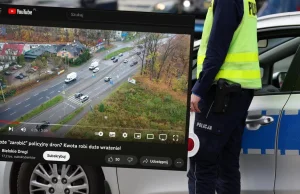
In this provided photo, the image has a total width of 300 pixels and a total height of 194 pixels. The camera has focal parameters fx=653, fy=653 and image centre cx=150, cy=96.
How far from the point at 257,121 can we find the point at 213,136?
46 centimetres

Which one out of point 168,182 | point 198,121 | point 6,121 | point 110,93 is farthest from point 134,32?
point 168,182

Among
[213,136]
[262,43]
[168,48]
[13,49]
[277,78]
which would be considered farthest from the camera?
[277,78]

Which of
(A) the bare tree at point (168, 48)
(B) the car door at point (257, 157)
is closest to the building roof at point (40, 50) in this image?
(A) the bare tree at point (168, 48)

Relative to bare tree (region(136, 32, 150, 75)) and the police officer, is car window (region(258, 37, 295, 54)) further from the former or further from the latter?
bare tree (region(136, 32, 150, 75))

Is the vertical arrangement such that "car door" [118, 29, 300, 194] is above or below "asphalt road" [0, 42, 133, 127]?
below

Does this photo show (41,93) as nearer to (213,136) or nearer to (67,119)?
(67,119)

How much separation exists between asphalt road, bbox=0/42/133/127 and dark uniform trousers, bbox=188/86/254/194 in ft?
2.07

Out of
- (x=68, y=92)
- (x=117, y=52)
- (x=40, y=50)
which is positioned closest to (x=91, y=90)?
(x=68, y=92)

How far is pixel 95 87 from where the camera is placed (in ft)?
12.2

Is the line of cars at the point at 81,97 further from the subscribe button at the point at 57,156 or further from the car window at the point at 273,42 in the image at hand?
the car window at the point at 273,42

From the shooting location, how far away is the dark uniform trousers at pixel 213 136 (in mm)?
3807

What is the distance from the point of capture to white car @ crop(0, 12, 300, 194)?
4.11m

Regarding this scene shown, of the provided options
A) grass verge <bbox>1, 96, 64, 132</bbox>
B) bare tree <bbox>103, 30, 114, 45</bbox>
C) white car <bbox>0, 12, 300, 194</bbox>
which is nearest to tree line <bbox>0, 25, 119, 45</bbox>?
bare tree <bbox>103, 30, 114, 45</bbox>

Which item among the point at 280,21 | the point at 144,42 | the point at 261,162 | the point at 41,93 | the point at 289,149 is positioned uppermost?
the point at 280,21
